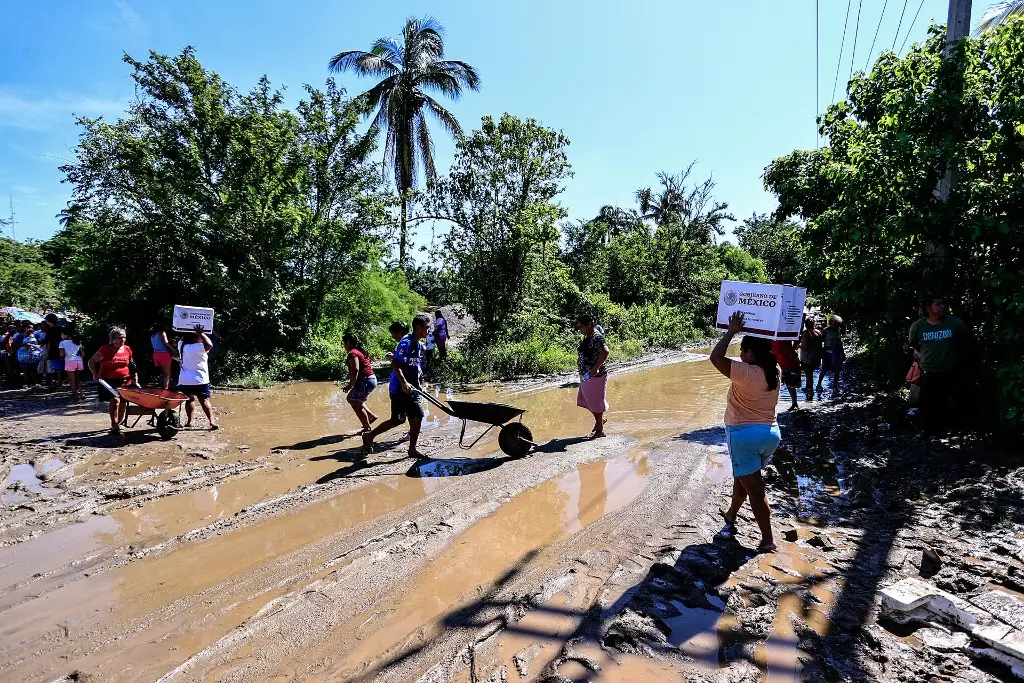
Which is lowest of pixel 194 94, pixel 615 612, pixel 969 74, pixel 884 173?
pixel 615 612

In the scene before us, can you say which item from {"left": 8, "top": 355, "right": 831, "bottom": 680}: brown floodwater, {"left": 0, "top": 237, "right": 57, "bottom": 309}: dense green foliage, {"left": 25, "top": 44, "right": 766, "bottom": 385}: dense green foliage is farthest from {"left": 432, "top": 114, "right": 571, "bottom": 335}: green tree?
{"left": 0, "top": 237, "right": 57, "bottom": 309}: dense green foliage

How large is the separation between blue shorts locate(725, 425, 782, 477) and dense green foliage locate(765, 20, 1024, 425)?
3361 mm

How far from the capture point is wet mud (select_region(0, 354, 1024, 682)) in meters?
3.28

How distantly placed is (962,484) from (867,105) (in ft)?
21.5

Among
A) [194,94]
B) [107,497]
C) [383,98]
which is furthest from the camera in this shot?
[383,98]

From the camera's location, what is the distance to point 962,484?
5.68 m

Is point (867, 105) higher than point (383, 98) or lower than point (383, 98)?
lower

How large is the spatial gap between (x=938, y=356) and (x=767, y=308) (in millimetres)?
4246

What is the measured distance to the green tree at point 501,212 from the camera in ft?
53.1

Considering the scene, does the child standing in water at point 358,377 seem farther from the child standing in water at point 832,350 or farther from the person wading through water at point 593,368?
the child standing in water at point 832,350

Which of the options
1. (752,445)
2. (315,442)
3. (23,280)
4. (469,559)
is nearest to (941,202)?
(752,445)

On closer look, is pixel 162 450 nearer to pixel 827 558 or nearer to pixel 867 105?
pixel 827 558

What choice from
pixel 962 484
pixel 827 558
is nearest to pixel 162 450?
pixel 827 558

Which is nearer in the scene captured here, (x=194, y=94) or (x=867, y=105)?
(x=867, y=105)
